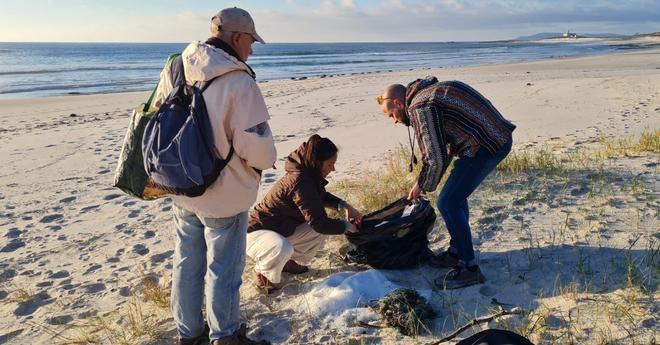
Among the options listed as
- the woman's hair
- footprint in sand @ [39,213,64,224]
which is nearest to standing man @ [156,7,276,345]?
the woman's hair

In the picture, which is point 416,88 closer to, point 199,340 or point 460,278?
point 460,278

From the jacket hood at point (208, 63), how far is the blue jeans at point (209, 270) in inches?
29.1

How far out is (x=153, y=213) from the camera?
218 inches

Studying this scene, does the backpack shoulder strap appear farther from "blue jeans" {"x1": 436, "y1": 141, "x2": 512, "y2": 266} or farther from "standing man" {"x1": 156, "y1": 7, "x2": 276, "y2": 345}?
"blue jeans" {"x1": 436, "y1": 141, "x2": 512, "y2": 266}

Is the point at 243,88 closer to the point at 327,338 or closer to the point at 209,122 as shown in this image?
the point at 209,122

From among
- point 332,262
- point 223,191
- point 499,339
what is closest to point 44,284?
point 332,262

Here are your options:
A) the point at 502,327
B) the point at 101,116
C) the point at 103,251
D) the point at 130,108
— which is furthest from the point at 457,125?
the point at 130,108

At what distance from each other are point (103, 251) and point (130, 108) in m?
11.0

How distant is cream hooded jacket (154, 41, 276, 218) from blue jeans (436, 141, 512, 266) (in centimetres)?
147

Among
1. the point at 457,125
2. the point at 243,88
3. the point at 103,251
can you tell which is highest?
the point at 243,88

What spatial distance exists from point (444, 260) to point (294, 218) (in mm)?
1147

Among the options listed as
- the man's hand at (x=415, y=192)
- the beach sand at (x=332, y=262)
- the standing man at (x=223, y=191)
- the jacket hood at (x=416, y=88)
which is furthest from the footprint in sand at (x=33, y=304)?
the jacket hood at (x=416, y=88)

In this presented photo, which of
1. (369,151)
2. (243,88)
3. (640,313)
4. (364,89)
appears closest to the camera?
(243,88)

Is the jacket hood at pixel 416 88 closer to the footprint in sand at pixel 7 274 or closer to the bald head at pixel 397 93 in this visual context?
the bald head at pixel 397 93
